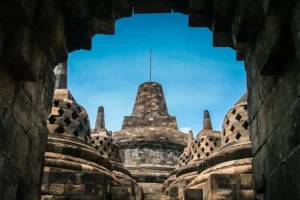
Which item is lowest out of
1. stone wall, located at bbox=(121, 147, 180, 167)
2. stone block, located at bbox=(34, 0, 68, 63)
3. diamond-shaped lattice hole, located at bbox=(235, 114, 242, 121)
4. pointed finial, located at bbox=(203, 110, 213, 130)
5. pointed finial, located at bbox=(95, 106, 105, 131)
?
stone block, located at bbox=(34, 0, 68, 63)

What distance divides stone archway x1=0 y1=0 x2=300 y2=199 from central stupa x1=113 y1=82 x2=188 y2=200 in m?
11.5

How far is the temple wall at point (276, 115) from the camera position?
3.31 meters

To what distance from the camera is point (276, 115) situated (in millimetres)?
3906

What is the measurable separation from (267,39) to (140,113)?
→ 22436 millimetres

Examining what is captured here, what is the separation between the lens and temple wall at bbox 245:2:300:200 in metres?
3.31

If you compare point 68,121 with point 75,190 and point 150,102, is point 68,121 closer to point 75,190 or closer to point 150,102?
point 75,190

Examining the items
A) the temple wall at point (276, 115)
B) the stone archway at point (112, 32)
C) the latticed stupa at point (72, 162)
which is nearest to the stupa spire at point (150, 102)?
the latticed stupa at point (72, 162)

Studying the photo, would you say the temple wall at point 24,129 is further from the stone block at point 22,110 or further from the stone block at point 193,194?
the stone block at point 193,194

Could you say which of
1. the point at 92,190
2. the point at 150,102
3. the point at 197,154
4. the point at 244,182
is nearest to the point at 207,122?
the point at 197,154

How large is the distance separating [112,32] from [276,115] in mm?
2220

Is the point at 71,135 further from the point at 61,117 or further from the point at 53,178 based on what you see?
the point at 53,178

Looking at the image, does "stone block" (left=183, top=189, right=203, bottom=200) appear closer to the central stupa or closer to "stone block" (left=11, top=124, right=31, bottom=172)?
"stone block" (left=11, top=124, right=31, bottom=172)

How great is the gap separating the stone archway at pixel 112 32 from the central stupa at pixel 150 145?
455 inches

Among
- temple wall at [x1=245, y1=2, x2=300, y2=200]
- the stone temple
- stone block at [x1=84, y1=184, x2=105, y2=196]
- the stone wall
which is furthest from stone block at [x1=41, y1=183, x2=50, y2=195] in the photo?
the stone wall
